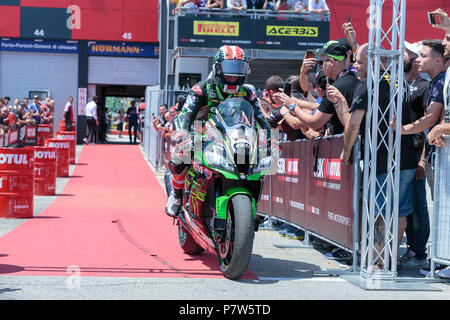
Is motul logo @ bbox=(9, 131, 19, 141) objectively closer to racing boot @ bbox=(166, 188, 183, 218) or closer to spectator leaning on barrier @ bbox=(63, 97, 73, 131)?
spectator leaning on barrier @ bbox=(63, 97, 73, 131)

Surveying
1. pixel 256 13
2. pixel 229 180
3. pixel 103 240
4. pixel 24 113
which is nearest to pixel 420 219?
pixel 229 180

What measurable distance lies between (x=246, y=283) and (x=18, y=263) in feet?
7.58

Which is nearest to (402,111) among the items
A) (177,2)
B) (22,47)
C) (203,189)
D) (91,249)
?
(203,189)

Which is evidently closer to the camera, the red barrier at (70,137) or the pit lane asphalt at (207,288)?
the pit lane asphalt at (207,288)

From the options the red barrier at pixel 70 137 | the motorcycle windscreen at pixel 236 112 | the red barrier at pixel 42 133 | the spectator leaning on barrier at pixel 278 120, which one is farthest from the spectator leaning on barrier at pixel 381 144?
the red barrier at pixel 42 133

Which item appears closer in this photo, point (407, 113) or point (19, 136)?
point (407, 113)

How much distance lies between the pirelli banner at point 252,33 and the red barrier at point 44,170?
34.1ft

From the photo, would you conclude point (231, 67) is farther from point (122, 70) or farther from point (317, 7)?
point (122, 70)

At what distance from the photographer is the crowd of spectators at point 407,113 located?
676 centimetres

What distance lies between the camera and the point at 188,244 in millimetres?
7777

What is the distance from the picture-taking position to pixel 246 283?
6301mm

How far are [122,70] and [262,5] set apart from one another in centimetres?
1073

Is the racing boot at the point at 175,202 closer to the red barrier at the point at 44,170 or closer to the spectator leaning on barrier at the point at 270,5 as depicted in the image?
the red barrier at the point at 44,170

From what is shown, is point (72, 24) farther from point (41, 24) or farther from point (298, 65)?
point (298, 65)
